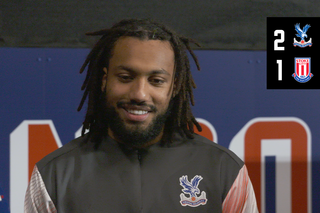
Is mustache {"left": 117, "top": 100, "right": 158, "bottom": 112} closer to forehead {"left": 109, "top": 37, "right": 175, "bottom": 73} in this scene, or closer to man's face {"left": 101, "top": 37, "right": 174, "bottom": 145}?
man's face {"left": 101, "top": 37, "right": 174, "bottom": 145}

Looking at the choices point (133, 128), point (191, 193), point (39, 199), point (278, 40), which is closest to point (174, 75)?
point (133, 128)

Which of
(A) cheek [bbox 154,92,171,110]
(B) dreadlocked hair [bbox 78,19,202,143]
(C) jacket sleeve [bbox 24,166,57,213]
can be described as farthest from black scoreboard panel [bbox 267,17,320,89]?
(C) jacket sleeve [bbox 24,166,57,213]

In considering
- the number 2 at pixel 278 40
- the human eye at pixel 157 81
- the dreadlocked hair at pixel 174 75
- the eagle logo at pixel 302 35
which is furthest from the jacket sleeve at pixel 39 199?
the eagle logo at pixel 302 35

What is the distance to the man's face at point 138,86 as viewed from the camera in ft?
3.10

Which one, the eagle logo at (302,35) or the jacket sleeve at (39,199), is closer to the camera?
the jacket sleeve at (39,199)

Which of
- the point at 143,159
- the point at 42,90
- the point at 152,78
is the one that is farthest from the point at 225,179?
the point at 42,90

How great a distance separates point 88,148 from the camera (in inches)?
40.7

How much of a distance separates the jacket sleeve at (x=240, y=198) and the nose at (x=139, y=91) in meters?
0.38

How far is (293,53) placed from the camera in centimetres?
166

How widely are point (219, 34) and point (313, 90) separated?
541mm

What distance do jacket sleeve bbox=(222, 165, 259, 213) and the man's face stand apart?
289 mm

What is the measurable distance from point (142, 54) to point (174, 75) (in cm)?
14

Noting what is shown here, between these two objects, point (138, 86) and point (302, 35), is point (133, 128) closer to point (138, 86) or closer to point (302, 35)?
point (138, 86)

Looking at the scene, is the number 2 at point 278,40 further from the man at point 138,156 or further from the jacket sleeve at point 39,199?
the jacket sleeve at point 39,199
